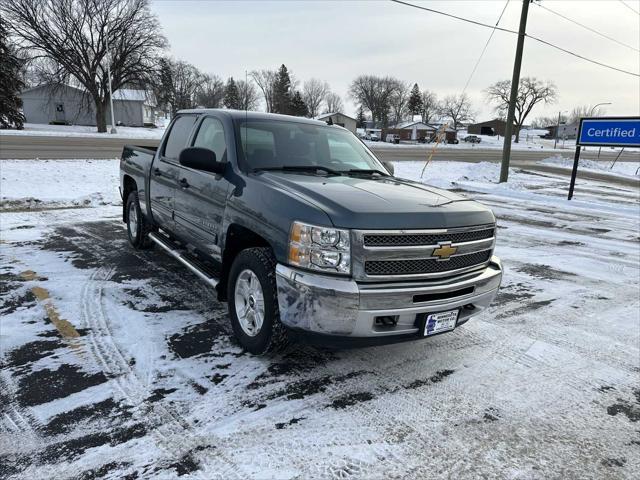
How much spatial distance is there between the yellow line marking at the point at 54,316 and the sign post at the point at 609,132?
13399 millimetres

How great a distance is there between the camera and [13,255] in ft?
19.6

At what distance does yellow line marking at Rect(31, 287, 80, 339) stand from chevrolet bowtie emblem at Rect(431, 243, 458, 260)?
2.94 meters

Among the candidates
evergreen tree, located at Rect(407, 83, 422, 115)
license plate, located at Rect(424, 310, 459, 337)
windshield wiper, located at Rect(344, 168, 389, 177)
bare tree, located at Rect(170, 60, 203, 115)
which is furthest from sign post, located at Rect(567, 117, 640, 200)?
evergreen tree, located at Rect(407, 83, 422, 115)

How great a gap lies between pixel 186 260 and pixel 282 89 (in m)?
90.4

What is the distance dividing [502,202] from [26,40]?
143 ft

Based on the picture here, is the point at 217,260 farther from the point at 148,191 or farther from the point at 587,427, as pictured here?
the point at 587,427

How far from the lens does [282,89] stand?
8981 centimetres

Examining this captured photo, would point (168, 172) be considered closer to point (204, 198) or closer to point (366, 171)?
point (204, 198)

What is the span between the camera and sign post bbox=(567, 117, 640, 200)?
12781mm

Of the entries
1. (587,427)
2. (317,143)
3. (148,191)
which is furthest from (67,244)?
(587,427)

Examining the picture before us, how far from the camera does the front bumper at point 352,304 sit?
9.47 feet

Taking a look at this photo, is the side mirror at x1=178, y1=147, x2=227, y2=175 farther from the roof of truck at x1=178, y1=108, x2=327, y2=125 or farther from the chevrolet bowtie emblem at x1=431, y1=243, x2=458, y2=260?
the chevrolet bowtie emblem at x1=431, y1=243, x2=458, y2=260

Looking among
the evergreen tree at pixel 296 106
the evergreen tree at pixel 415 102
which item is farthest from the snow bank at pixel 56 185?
the evergreen tree at pixel 415 102

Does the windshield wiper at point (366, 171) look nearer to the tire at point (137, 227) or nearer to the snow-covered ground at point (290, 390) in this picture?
the snow-covered ground at point (290, 390)
